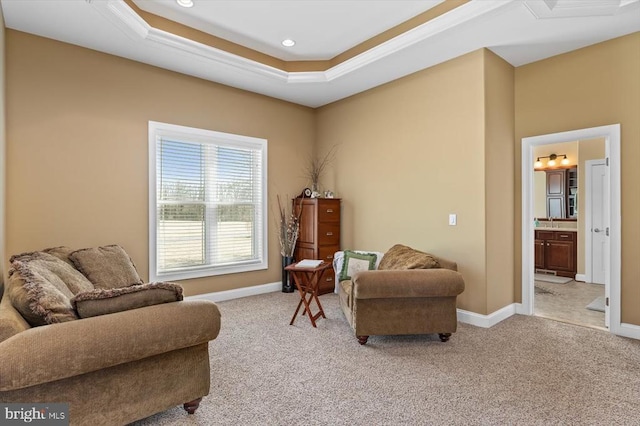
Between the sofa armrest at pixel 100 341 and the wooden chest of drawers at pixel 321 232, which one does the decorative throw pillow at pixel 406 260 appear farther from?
the sofa armrest at pixel 100 341

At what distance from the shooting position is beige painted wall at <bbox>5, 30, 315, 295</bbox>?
10.8ft

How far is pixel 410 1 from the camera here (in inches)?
129

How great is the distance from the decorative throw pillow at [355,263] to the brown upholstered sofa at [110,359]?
2.17 meters

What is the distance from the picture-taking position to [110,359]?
166 centimetres

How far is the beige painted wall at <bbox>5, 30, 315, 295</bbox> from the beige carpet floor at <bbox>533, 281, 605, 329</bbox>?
4404mm

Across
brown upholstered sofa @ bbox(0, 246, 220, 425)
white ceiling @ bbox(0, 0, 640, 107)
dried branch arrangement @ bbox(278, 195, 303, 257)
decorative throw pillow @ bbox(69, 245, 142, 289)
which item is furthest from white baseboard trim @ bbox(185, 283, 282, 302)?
white ceiling @ bbox(0, 0, 640, 107)

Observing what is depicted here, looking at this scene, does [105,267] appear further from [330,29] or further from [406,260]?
[330,29]

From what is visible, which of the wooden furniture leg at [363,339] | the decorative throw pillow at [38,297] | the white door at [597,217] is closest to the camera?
the decorative throw pillow at [38,297]

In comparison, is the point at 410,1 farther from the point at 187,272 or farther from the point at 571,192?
the point at 571,192

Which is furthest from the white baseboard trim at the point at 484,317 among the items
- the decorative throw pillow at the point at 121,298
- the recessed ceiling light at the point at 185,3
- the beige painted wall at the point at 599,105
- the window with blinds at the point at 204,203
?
the recessed ceiling light at the point at 185,3

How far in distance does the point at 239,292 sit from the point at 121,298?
3.12 metres

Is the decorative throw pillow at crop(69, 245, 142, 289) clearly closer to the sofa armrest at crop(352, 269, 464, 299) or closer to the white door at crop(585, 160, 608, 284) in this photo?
the sofa armrest at crop(352, 269, 464, 299)
